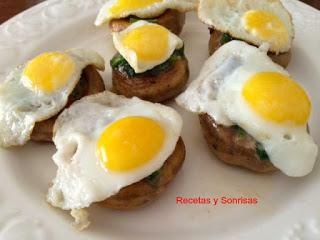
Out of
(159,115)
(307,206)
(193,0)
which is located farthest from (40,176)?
(193,0)

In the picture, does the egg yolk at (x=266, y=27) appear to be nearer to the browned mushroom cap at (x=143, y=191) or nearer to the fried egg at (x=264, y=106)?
the fried egg at (x=264, y=106)

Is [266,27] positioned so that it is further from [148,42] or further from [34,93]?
[34,93]

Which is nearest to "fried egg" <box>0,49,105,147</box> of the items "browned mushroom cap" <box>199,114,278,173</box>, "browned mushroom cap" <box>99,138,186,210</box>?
"browned mushroom cap" <box>99,138,186,210</box>

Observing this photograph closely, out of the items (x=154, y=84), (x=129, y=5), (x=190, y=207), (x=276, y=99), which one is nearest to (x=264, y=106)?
(x=276, y=99)

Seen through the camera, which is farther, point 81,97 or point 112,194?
point 81,97

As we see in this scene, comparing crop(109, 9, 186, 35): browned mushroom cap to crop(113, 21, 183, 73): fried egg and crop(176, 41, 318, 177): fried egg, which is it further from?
crop(176, 41, 318, 177): fried egg

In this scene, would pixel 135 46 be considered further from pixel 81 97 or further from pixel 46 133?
pixel 46 133
